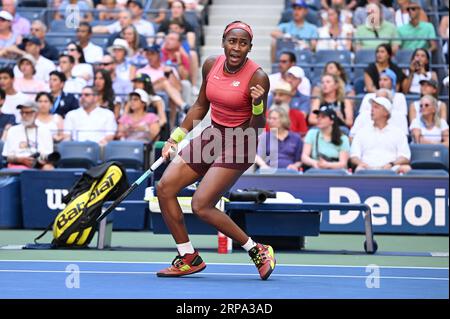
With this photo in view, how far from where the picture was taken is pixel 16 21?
2002 cm

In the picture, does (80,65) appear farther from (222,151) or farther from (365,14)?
(222,151)

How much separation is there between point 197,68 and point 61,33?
8.95 ft

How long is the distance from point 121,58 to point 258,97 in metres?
9.25

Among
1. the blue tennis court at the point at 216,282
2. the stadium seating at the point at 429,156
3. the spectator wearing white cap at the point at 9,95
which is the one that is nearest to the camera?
the blue tennis court at the point at 216,282

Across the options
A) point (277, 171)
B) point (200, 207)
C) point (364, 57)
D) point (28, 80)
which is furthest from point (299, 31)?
point (200, 207)

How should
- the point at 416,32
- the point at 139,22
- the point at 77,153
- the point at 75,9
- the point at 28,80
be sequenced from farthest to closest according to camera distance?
the point at 75,9
the point at 139,22
the point at 416,32
the point at 28,80
the point at 77,153

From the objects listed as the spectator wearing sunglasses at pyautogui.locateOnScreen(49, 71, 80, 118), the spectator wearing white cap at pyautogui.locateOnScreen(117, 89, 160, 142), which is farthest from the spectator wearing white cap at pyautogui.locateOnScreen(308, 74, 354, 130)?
the spectator wearing sunglasses at pyautogui.locateOnScreen(49, 71, 80, 118)

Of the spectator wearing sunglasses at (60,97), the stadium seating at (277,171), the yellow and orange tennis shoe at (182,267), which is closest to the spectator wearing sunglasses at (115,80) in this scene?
the spectator wearing sunglasses at (60,97)

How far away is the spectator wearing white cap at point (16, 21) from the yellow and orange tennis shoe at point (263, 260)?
11.1 metres

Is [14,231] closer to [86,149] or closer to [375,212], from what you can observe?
[86,149]

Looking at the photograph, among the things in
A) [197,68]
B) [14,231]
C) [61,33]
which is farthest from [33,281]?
[61,33]

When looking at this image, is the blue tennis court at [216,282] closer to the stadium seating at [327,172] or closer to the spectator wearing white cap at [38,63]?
the stadium seating at [327,172]

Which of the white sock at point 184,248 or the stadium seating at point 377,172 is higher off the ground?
the white sock at point 184,248

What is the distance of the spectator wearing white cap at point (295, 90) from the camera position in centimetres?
1705
